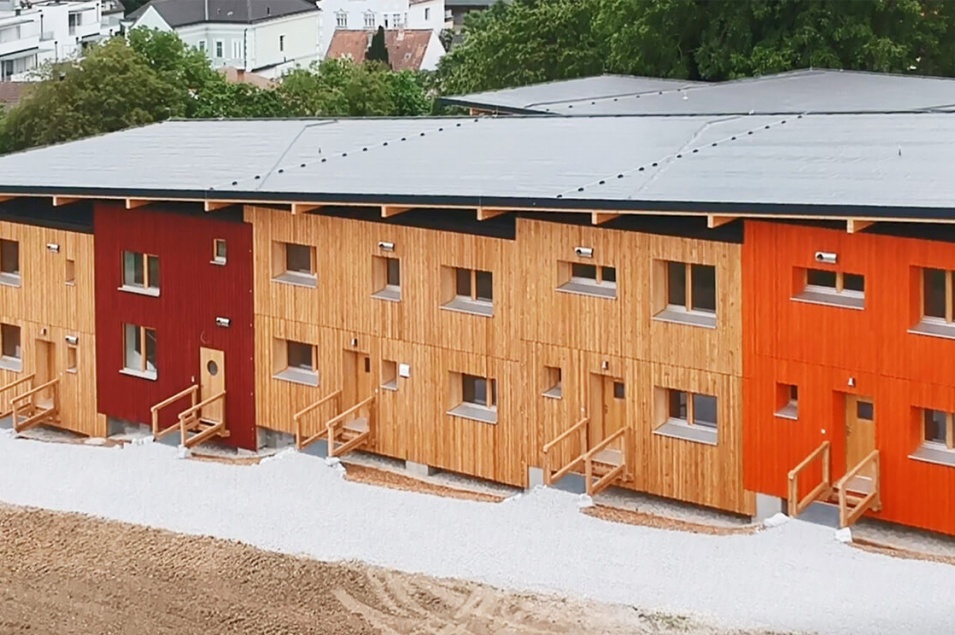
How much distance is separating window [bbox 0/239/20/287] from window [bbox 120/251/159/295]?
10.1 feet

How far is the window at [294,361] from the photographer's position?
1257 inches

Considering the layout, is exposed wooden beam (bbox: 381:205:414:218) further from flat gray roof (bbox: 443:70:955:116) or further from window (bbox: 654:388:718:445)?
flat gray roof (bbox: 443:70:955:116)

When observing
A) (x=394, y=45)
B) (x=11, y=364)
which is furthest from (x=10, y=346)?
(x=394, y=45)

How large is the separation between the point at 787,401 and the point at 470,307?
18.4 feet

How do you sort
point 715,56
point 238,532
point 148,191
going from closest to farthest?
point 238,532 < point 148,191 < point 715,56

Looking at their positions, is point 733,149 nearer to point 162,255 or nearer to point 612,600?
point 612,600

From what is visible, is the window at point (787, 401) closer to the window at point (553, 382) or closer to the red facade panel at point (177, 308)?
the window at point (553, 382)

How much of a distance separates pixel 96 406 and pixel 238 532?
8421mm

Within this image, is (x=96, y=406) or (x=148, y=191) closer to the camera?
(x=148, y=191)

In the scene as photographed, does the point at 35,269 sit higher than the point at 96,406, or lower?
higher

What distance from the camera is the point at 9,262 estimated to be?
36.5 meters

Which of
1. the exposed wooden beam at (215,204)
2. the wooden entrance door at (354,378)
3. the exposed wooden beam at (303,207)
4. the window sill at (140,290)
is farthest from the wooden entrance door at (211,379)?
the exposed wooden beam at (303,207)

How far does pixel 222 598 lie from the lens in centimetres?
2452

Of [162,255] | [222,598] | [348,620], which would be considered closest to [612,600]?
[348,620]
